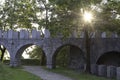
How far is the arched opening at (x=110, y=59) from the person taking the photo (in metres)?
29.8

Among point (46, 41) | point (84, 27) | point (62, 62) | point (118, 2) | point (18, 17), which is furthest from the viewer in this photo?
point (62, 62)

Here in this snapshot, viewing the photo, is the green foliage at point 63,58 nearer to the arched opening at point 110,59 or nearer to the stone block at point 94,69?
the arched opening at point 110,59

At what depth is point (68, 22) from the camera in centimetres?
2445

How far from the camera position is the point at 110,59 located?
99.5ft

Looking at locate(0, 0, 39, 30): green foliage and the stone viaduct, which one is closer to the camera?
the stone viaduct

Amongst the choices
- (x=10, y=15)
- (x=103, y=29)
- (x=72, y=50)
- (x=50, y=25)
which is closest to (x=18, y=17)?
(x=10, y=15)

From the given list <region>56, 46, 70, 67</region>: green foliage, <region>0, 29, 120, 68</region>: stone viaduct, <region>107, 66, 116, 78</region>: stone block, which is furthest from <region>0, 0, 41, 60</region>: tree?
<region>107, 66, 116, 78</region>: stone block

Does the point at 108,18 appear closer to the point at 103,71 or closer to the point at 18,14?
the point at 103,71

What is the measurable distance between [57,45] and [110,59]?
17.3 feet

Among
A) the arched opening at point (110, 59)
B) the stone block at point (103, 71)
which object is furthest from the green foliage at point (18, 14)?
the stone block at point (103, 71)

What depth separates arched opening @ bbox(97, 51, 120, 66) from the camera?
97.8ft

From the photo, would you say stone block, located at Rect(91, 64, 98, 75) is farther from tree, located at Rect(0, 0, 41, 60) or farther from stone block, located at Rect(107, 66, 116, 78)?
tree, located at Rect(0, 0, 41, 60)

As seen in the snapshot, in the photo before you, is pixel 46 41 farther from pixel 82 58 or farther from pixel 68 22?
pixel 68 22

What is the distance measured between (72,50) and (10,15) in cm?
851
